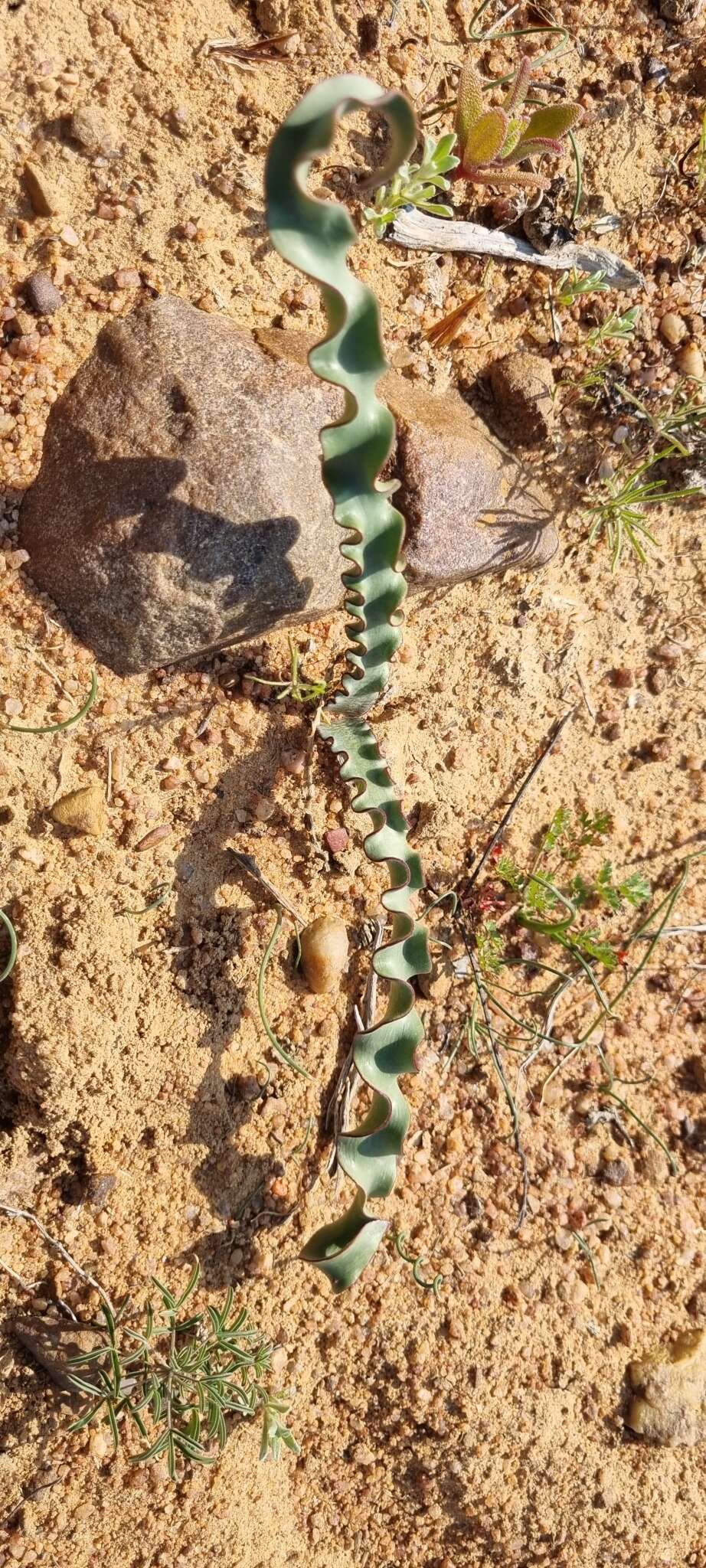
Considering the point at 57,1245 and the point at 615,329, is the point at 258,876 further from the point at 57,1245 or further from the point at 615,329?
the point at 615,329

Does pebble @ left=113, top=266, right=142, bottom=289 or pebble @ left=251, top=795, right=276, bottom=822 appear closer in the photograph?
pebble @ left=113, top=266, right=142, bottom=289

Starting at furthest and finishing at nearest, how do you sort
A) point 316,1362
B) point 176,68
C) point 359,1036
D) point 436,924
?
1. point 436,924
2. point 316,1362
3. point 176,68
4. point 359,1036

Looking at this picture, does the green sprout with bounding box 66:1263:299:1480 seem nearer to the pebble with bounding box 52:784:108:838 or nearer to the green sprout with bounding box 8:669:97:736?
the pebble with bounding box 52:784:108:838

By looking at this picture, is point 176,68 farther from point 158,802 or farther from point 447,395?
point 158,802

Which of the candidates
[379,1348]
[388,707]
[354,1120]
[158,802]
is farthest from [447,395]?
[379,1348]

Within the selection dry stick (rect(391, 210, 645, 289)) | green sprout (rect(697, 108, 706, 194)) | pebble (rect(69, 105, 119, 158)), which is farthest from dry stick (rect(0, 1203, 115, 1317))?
green sprout (rect(697, 108, 706, 194))

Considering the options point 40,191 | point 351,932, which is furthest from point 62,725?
point 40,191
